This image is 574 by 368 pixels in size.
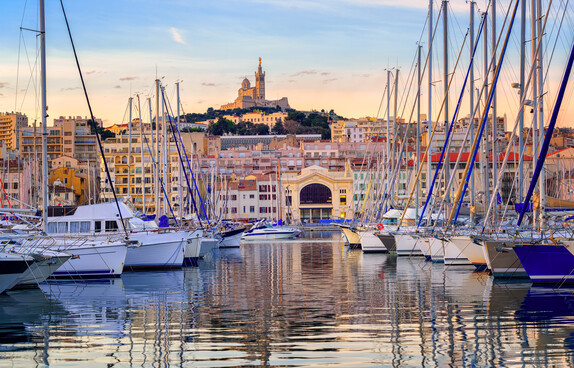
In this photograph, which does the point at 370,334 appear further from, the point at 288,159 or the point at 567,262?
the point at 288,159

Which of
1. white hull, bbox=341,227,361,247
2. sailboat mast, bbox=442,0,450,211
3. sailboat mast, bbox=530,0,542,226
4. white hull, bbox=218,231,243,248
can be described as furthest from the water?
white hull, bbox=218,231,243,248

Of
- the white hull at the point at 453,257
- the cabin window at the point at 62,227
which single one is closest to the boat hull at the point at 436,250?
the white hull at the point at 453,257

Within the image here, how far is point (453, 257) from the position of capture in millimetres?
37844

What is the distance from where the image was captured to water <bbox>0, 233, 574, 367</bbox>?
15125mm

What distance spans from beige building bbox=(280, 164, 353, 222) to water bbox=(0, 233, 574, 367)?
111m

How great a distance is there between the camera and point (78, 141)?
164 metres

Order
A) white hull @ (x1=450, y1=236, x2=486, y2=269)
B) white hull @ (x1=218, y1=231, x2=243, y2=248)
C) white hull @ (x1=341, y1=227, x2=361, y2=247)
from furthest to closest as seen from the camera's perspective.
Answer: white hull @ (x1=218, y1=231, x2=243, y2=248)
white hull @ (x1=341, y1=227, x2=361, y2=247)
white hull @ (x1=450, y1=236, x2=486, y2=269)

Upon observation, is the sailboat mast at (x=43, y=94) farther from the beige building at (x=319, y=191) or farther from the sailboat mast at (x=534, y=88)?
the beige building at (x=319, y=191)

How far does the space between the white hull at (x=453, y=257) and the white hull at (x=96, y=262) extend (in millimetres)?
14694

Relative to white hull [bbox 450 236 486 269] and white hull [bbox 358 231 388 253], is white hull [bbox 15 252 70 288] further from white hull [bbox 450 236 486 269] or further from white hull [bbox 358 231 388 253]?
white hull [bbox 358 231 388 253]

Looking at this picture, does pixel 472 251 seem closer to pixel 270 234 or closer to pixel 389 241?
pixel 389 241

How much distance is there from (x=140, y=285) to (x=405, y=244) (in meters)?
20.2

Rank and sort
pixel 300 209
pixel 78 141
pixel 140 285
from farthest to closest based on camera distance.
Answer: pixel 78 141 → pixel 300 209 → pixel 140 285

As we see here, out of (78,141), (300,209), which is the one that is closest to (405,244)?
(300,209)
